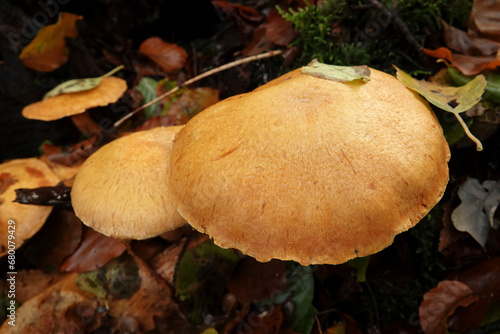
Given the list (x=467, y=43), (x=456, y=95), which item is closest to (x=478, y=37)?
(x=467, y=43)

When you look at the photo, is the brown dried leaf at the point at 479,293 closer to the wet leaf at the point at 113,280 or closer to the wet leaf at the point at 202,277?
the wet leaf at the point at 202,277

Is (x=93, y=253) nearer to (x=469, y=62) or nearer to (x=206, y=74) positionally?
(x=206, y=74)

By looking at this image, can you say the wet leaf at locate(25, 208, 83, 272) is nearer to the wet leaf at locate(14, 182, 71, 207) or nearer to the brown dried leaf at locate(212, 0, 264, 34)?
the wet leaf at locate(14, 182, 71, 207)

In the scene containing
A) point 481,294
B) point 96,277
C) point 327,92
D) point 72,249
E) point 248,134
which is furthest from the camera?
point 72,249

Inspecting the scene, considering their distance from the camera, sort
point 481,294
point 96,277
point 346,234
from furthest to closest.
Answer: point 96,277
point 481,294
point 346,234

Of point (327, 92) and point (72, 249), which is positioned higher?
point (327, 92)

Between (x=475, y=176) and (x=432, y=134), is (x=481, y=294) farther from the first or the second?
(x=432, y=134)

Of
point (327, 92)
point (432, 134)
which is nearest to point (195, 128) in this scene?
point (327, 92)
